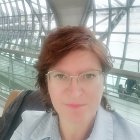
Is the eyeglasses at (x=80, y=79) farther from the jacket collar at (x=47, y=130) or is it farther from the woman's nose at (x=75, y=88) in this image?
the jacket collar at (x=47, y=130)

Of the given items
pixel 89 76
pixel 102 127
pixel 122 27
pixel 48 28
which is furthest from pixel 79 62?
pixel 122 27

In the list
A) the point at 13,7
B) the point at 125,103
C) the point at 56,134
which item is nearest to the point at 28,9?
the point at 13,7

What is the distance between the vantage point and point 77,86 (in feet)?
3.43

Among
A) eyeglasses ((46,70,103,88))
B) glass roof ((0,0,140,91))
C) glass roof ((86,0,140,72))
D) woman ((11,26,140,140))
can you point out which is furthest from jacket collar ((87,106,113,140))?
glass roof ((86,0,140,72))

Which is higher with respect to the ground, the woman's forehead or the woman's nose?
the woman's forehead

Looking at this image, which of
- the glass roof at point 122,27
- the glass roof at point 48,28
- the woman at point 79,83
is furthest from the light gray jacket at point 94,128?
the glass roof at point 122,27

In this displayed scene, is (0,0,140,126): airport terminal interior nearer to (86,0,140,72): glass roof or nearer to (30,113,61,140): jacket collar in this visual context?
(86,0,140,72): glass roof

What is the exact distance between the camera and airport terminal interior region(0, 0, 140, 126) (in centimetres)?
203

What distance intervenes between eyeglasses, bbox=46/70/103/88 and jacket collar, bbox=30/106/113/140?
147 millimetres

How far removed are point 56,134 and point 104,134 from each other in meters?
0.23

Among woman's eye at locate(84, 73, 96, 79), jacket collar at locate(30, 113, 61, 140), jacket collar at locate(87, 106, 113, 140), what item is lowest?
jacket collar at locate(30, 113, 61, 140)

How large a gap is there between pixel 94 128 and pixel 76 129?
0.26ft

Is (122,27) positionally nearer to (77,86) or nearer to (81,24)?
(81,24)

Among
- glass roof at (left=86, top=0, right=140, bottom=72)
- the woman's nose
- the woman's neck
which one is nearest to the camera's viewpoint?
the woman's nose
